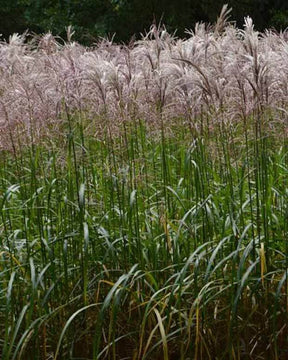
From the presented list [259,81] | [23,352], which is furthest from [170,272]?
[259,81]

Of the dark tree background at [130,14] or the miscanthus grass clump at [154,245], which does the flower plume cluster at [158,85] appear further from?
the dark tree background at [130,14]

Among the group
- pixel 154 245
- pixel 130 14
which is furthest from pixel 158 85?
pixel 130 14

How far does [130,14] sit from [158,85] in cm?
1373

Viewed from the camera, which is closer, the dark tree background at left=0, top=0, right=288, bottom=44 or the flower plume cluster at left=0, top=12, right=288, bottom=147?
the flower plume cluster at left=0, top=12, right=288, bottom=147

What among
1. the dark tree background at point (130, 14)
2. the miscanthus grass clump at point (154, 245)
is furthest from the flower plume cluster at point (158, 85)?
the dark tree background at point (130, 14)

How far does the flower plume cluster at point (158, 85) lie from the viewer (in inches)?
157

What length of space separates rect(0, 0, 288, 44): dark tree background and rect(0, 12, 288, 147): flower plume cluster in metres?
11.5

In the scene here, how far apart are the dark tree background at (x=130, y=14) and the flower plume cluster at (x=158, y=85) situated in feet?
37.7

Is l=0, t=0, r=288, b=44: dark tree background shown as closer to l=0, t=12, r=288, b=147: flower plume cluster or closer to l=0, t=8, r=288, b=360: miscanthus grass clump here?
l=0, t=12, r=288, b=147: flower plume cluster

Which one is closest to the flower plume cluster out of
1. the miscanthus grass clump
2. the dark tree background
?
the miscanthus grass clump

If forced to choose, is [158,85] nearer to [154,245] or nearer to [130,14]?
[154,245]

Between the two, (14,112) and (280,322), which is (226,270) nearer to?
(280,322)

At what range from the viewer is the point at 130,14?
17.5 m

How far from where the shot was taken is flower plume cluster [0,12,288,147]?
3992mm
